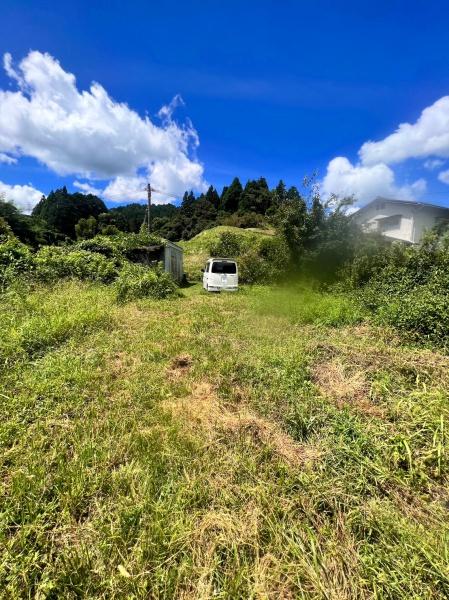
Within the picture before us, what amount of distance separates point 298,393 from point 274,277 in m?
10.8

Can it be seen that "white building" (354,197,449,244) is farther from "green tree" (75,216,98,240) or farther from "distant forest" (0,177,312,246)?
"green tree" (75,216,98,240)

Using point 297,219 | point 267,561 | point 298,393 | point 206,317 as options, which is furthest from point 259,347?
point 297,219

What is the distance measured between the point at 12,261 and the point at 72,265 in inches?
68.4

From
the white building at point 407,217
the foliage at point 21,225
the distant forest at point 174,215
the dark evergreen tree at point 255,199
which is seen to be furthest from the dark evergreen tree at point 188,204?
the white building at point 407,217

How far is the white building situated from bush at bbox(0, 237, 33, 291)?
23.4 meters

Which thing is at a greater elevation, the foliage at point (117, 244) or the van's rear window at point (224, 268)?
the foliage at point (117, 244)

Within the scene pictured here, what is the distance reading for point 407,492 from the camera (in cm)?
238

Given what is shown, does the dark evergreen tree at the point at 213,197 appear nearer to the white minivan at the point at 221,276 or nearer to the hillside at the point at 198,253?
the hillside at the point at 198,253

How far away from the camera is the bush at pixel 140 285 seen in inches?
364

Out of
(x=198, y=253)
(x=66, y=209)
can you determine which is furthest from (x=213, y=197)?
(x=198, y=253)

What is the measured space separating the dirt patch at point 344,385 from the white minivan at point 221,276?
29.0ft

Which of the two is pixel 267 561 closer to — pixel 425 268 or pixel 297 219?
pixel 425 268

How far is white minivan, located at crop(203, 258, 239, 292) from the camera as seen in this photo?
13086 millimetres

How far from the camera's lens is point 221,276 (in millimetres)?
13062
